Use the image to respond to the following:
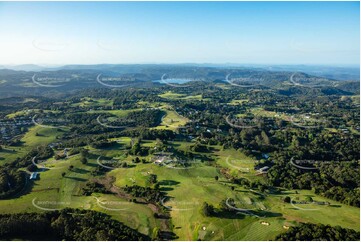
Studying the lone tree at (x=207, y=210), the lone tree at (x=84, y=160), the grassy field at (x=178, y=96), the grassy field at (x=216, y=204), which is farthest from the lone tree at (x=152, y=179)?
the grassy field at (x=178, y=96)

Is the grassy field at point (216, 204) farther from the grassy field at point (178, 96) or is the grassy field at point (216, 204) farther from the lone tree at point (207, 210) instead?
the grassy field at point (178, 96)

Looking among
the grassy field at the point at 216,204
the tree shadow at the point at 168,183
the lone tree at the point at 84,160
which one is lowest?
the grassy field at the point at 216,204

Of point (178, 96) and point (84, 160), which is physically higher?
point (178, 96)

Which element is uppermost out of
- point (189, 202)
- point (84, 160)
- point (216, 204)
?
point (84, 160)

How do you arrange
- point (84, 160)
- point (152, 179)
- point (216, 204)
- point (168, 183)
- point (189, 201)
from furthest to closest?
1. point (84, 160)
2. point (152, 179)
3. point (168, 183)
4. point (189, 201)
5. point (216, 204)

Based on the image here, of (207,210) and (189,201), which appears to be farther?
(189,201)

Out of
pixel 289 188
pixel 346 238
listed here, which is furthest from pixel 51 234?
pixel 289 188

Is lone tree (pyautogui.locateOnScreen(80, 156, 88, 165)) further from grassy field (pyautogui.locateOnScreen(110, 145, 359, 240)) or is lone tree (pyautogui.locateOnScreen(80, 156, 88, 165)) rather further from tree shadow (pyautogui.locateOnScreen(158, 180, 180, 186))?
tree shadow (pyautogui.locateOnScreen(158, 180, 180, 186))

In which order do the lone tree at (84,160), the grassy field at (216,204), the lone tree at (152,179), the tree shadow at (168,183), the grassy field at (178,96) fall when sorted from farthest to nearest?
the grassy field at (178,96), the lone tree at (84,160), the lone tree at (152,179), the tree shadow at (168,183), the grassy field at (216,204)

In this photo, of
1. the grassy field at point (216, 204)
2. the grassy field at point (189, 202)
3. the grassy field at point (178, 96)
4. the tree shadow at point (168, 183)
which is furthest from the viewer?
the grassy field at point (178, 96)

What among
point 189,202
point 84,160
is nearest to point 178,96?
point 84,160

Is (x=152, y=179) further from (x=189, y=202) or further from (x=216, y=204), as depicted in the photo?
(x=216, y=204)
